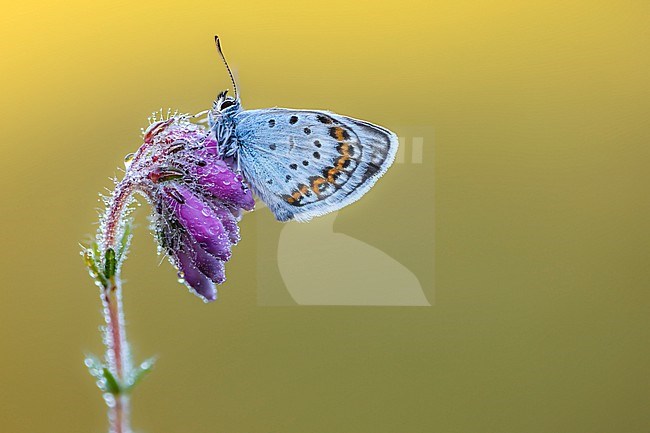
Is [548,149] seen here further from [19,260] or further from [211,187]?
[19,260]

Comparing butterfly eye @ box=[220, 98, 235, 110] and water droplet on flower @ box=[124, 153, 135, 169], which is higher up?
butterfly eye @ box=[220, 98, 235, 110]

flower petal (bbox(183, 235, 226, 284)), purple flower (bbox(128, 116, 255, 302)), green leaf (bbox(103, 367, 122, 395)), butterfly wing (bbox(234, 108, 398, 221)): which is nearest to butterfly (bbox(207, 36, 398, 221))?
butterfly wing (bbox(234, 108, 398, 221))

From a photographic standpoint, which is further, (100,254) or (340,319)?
(340,319)

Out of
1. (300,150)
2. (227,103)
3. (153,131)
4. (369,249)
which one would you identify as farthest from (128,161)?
(369,249)

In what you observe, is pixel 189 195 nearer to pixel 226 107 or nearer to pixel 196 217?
pixel 196 217

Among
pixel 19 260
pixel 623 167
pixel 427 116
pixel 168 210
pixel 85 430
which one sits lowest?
pixel 85 430

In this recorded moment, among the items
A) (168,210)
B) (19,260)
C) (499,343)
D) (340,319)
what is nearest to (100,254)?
(168,210)

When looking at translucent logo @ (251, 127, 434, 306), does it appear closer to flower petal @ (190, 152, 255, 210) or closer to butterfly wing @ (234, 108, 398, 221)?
butterfly wing @ (234, 108, 398, 221)

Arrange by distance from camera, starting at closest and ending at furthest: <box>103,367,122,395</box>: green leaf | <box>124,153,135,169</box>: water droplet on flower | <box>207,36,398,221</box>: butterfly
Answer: <box>103,367,122,395</box>: green leaf, <box>124,153,135,169</box>: water droplet on flower, <box>207,36,398,221</box>: butterfly
